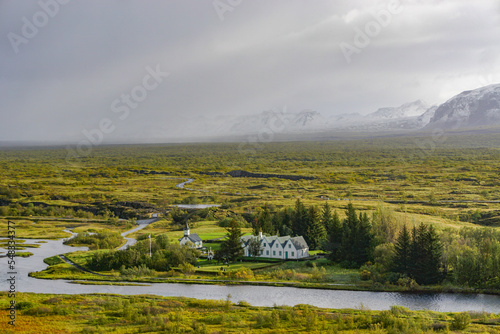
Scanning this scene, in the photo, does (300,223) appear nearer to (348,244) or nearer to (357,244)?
(348,244)

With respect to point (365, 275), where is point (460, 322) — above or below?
above

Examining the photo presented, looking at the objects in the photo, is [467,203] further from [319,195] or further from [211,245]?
[211,245]

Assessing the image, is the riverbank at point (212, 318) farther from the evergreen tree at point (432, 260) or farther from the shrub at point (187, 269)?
the shrub at point (187, 269)

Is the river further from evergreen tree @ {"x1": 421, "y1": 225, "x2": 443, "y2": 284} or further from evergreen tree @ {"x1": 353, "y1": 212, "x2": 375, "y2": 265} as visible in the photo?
evergreen tree @ {"x1": 353, "y1": 212, "x2": 375, "y2": 265}

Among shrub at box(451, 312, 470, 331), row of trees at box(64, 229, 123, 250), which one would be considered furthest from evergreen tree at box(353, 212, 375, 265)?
row of trees at box(64, 229, 123, 250)

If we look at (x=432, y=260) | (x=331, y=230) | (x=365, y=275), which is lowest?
(x=365, y=275)

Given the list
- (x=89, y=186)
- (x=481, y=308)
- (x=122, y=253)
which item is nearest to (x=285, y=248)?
(x=122, y=253)

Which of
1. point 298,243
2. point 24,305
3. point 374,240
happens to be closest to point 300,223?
point 298,243
